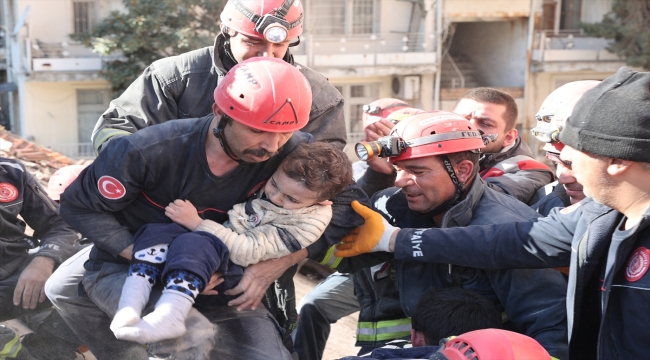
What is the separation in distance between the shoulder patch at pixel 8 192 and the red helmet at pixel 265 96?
2.23 meters

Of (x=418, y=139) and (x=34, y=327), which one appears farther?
(x=34, y=327)

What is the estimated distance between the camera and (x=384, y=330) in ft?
14.4

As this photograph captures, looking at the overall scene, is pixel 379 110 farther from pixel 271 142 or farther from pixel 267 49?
pixel 271 142

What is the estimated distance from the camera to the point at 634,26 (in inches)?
838

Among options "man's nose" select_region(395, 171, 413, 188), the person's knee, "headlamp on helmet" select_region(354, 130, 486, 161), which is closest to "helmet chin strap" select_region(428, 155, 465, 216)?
"headlamp on helmet" select_region(354, 130, 486, 161)

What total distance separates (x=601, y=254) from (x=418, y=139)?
1.32m

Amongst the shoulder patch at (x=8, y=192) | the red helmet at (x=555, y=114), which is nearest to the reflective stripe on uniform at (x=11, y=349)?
the shoulder patch at (x=8, y=192)

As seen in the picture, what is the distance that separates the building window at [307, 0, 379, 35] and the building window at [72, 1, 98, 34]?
6.59 m

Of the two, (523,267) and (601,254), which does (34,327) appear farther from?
(601,254)

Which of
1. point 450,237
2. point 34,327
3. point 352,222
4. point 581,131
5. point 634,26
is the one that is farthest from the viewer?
point 634,26

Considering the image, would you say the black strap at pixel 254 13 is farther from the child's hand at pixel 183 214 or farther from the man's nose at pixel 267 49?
the child's hand at pixel 183 214

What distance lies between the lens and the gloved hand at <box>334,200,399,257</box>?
13.1ft

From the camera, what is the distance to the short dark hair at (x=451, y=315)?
134 inches

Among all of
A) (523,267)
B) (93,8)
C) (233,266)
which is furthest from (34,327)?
(93,8)
